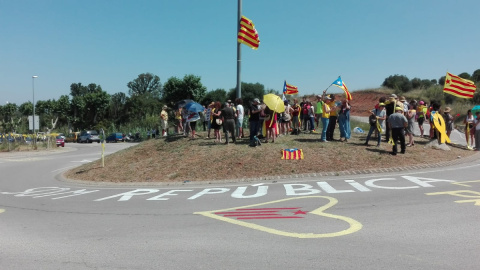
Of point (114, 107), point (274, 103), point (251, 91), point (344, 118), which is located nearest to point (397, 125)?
point (344, 118)

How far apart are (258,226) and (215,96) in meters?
52.9

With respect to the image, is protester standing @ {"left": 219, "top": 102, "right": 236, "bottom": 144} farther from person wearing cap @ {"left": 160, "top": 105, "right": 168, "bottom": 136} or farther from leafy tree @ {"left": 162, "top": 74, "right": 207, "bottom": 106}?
leafy tree @ {"left": 162, "top": 74, "right": 207, "bottom": 106}

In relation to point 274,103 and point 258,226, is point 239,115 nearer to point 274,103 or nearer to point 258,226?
point 274,103

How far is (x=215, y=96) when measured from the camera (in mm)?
58188

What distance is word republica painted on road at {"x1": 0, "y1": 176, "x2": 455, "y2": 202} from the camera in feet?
28.7

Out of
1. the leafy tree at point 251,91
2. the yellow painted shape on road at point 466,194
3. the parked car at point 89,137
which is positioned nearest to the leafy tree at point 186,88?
the leafy tree at point 251,91

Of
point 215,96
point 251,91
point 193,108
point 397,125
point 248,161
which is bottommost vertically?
point 248,161

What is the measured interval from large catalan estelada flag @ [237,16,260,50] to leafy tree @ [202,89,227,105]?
4189 centimetres

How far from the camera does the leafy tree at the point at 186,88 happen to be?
53.9 metres

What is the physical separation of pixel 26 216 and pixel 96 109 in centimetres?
7058

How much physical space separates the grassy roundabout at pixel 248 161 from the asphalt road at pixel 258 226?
1.41 metres

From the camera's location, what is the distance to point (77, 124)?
76250mm

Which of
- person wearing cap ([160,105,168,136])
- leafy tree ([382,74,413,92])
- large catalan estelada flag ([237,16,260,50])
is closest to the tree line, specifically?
leafy tree ([382,74,413,92])

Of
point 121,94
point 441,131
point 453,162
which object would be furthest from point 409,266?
point 121,94
